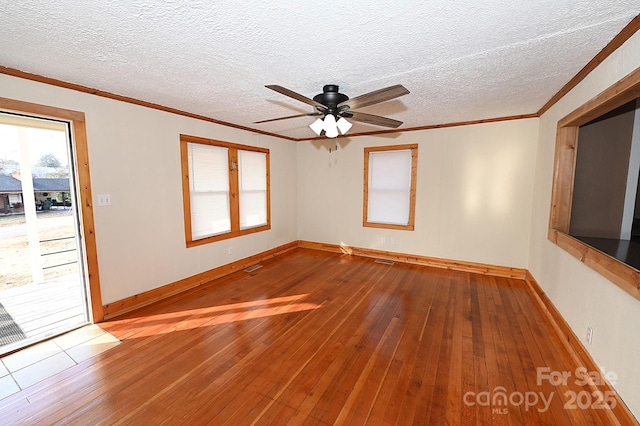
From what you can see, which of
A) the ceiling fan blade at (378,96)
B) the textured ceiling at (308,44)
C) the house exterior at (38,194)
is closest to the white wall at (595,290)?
→ the textured ceiling at (308,44)

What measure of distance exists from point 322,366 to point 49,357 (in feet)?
7.91

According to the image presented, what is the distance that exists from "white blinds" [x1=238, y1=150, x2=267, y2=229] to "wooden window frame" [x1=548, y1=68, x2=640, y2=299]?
4.48 metres

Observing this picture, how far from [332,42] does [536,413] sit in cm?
286

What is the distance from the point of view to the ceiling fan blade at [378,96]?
194 cm

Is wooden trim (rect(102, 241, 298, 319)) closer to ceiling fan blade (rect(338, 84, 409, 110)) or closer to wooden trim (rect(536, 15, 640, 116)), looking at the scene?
ceiling fan blade (rect(338, 84, 409, 110))

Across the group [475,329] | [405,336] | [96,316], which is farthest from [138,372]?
[475,329]

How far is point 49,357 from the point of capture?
233cm

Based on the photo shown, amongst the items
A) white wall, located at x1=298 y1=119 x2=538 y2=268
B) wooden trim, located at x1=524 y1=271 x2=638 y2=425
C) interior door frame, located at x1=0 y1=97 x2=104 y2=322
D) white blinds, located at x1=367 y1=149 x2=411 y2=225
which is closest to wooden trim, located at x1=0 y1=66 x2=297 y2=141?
interior door frame, located at x1=0 y1=97 x2=104 y2=322

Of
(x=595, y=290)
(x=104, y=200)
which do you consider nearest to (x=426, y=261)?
(x=595, y=290)

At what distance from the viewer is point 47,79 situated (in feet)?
8.21

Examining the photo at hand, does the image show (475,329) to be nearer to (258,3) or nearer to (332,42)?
(332,42)

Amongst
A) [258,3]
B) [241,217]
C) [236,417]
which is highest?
[258,3]

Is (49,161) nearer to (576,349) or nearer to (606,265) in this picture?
(606,265)

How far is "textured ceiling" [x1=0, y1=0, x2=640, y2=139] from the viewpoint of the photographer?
151 cm
